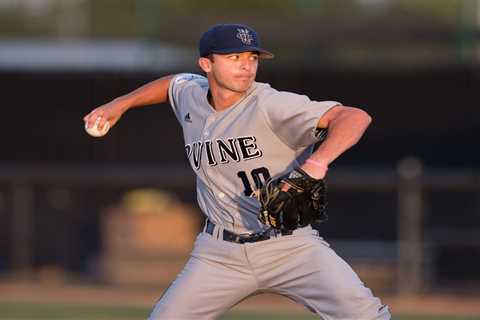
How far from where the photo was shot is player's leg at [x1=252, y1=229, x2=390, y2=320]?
5.97m

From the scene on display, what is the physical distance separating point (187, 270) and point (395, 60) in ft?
28.6

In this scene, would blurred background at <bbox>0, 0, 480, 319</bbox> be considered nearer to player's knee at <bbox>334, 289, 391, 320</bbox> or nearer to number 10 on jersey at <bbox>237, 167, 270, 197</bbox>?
number 10 on jersey at <bbox>237, 167, 270, 197</bbox>

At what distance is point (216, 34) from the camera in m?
6.38

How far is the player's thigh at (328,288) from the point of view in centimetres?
596

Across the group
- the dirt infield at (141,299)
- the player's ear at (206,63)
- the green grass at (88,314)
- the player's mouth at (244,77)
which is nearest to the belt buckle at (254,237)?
the player's mouth at (244,77)

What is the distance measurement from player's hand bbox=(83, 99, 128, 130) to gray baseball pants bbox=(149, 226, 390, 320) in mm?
874

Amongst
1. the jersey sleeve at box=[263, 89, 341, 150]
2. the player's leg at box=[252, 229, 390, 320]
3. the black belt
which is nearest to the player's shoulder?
the jersey sleeve at box=[263, 89, 341, 150]

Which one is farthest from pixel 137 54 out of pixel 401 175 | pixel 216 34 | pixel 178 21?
pixel 216 34

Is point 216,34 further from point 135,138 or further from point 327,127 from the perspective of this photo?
point 135,138

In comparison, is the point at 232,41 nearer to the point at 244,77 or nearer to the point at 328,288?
the point at 244,77

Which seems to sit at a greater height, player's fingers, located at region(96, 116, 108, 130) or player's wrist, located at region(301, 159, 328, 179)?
player's fingers, located at region(96, 116, 108, 130)

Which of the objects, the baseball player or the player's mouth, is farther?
the player's mouth

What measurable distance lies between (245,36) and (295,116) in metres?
0.58

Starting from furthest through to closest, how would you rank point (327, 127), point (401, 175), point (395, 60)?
point (395, 60) → point (401, 175) → point (327, 127)
